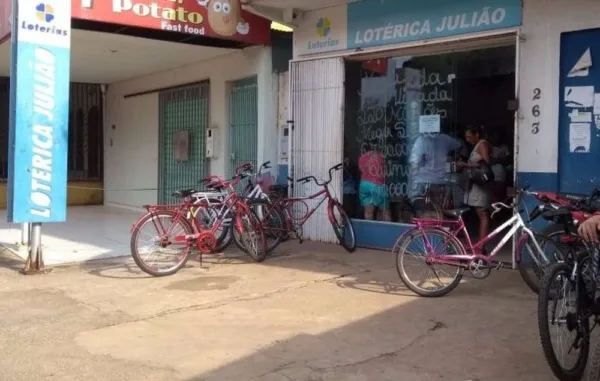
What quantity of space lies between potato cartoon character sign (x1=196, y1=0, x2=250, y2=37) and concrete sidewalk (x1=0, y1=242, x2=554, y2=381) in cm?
368

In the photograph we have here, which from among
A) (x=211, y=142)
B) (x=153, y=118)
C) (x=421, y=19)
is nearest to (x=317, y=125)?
(x=421, y=19)

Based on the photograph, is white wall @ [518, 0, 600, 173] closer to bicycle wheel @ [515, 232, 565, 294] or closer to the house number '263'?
the house number '263'

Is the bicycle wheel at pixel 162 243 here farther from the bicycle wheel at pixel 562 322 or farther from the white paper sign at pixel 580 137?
the bicycle wheel at pixel 562 322

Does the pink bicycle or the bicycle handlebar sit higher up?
the bicycle handlebar

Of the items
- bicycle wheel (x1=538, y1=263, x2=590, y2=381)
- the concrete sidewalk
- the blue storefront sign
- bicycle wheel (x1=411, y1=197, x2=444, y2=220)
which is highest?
the blue storefront sign

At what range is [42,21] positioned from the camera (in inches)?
281

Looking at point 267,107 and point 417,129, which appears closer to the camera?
point 417,129

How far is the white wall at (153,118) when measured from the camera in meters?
10.2

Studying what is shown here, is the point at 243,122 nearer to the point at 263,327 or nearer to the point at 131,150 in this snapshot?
the point at 131,150

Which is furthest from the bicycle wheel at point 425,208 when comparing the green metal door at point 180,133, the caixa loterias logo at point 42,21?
the caixa loterias logo at point 42,21

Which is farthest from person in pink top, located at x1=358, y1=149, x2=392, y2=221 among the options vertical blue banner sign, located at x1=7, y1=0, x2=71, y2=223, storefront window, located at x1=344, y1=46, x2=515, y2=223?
vertical blue banner sign, located at x1=7, y1=0, x2=71, y2=223

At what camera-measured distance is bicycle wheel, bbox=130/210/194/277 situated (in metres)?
7.20

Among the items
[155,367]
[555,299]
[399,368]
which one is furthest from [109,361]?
[555,299]

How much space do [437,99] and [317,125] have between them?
1.86m
